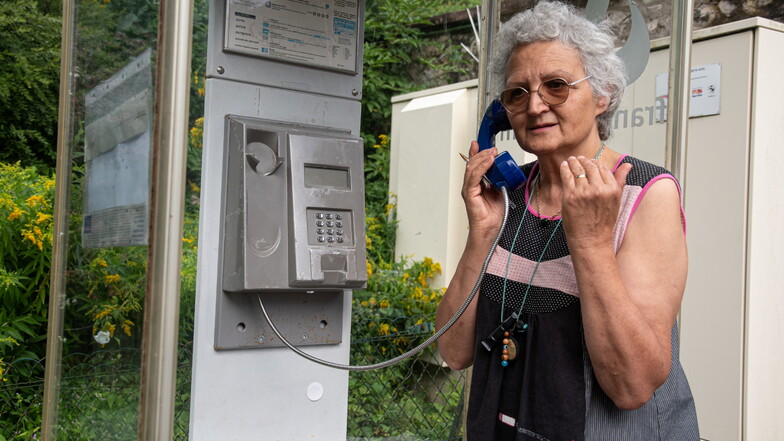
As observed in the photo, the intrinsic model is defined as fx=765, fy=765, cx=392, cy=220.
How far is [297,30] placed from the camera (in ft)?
6.25

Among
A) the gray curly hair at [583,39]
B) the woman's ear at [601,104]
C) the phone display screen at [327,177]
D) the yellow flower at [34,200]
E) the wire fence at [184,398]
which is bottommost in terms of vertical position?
the wire fence at [184,398]

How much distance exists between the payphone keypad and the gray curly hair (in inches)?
22.3

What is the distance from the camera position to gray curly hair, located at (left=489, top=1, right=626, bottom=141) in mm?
1659

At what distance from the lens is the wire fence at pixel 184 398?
1.67 metres

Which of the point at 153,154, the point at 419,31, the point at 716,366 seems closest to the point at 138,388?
the point at 153,154

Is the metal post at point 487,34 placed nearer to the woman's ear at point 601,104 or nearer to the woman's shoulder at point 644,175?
the woman's ear at point 601,104

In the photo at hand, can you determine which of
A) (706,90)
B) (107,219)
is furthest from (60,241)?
(706,90)

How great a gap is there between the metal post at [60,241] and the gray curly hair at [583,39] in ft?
3.40

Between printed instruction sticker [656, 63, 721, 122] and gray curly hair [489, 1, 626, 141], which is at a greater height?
printed instruction sticker [656, 63, 721, 122]

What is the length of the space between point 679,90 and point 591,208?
1.25m

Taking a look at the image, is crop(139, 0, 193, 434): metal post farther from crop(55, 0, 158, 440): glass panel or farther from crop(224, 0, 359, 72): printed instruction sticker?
crop(224, 0, 359, 72): printed instruction sticker

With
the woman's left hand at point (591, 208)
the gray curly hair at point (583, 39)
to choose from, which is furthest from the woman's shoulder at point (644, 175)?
the gray curly hair at point (583, 39)

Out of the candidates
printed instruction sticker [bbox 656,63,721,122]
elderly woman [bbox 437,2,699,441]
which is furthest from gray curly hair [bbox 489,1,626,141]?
printed instruction sticker [bbox 656,63,721,122]

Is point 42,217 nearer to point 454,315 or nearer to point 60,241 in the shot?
point 60,241
